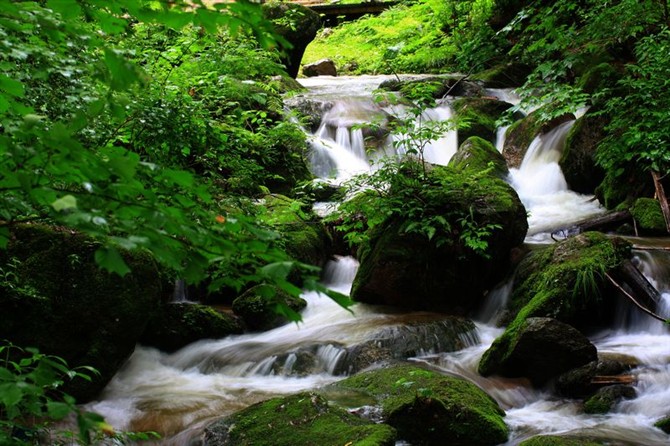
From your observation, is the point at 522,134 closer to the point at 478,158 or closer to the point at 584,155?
the point at 584,155

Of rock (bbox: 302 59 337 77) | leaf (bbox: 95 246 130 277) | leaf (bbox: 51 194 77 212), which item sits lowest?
leaf (bbox: 95 246 130 277)

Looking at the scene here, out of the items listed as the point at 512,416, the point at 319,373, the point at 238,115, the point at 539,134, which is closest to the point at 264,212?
the point at 238,115

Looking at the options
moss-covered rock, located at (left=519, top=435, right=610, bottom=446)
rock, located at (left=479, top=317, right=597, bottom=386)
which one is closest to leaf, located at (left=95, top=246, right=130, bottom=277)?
moss-covered rock, located at (left=519, top=435, right=610, bottom=446)

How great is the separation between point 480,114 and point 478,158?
3.34 m

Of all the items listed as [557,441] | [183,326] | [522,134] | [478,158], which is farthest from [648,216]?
[183,326]

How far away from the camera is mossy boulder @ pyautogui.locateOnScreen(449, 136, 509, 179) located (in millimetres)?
10258

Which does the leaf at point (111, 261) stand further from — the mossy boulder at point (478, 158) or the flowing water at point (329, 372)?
the mossy boulder at point (478, 158)

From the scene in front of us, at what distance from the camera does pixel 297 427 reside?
3.88 m

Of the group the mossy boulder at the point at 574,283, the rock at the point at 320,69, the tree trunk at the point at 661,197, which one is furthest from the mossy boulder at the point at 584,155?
the rock at the point at 320,69

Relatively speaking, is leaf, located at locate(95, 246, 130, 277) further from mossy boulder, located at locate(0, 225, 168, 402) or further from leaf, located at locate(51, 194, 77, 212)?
mossy boulder, located at locate(0, 225, 168, 402)

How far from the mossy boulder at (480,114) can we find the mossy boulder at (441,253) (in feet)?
18.6

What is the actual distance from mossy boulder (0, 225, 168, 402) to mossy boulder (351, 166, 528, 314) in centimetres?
295

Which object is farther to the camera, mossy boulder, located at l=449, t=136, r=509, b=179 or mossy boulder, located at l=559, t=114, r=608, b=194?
mossy boulder, located at l=559, t=114, r=608, b=194

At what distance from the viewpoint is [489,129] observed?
42.6 ft
